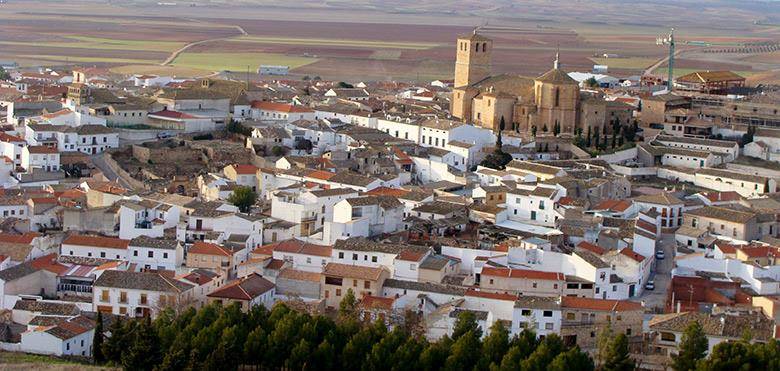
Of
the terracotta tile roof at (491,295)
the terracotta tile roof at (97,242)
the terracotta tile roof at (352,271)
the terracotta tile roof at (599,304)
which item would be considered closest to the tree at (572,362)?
the terracotta tile roof at (599,304)

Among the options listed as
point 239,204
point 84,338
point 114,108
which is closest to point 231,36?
point 114,108

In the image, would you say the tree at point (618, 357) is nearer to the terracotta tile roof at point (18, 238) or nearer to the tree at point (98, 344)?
the tree at point (98, 344)

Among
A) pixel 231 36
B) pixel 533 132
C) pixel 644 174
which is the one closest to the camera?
pixel 644 174

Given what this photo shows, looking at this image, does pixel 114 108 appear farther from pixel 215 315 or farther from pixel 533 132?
pixel 215 315

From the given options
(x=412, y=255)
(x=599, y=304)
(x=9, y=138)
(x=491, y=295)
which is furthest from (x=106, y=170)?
(x=599, y=304)

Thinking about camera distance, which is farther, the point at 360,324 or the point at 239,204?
the point at 239,204

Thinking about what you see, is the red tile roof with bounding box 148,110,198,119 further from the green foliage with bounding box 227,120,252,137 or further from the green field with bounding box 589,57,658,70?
the green field with bounding box 589,57,658,70
